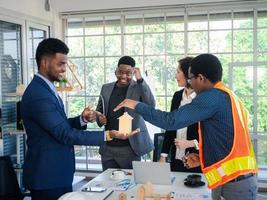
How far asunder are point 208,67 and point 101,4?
A: 3210 millimetres

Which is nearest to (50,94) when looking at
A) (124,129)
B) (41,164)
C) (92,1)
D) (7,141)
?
(41,164)

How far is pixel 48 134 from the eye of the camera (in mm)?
2080

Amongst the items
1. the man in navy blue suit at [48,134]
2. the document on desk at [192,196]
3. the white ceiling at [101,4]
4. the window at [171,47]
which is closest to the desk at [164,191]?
the document on desk at [192,196]

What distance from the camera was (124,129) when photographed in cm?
244

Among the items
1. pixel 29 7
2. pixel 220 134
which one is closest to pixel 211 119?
pixel 220 134

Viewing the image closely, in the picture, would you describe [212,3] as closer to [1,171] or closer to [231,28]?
[231,28]

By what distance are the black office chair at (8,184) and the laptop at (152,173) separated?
1089 millimetres

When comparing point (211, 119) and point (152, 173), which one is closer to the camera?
point (211, 119)

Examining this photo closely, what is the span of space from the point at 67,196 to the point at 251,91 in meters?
3.47

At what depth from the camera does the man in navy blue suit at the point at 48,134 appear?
6.74ft

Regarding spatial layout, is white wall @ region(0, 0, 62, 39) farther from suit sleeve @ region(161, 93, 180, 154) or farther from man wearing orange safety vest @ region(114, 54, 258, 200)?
man wearing orange safety vest @ region(114, 54, 258, 200)

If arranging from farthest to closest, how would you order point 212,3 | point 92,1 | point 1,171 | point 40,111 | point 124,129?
point 92,1 → point 212,3 → point 1,171 → point 124,129 → point 40,111

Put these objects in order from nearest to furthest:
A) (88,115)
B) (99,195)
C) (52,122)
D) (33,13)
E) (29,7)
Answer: (52,122), (99,195), (88,115), (29,7), (33,13)

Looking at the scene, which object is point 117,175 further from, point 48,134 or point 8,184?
point 8,184
